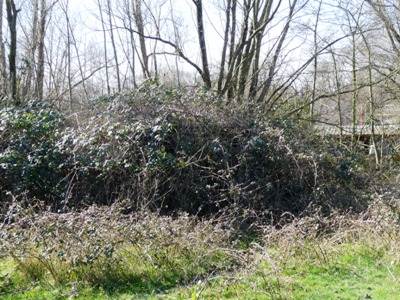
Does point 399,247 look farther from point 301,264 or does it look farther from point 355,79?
point 355,79

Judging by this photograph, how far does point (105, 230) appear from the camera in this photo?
6.93 metres

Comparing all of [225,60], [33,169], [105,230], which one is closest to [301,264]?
[105,230]

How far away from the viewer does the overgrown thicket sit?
10.1m

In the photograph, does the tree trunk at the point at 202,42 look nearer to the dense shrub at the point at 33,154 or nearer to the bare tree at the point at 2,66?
the dense shrub at the point at 33,154

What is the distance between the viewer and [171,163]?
1006 centimetres

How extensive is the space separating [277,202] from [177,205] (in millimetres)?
2150

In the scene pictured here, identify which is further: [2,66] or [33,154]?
[2,66]

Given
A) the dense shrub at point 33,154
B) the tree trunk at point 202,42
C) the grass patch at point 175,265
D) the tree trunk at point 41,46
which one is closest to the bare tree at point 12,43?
the dense shrub at point 33,154

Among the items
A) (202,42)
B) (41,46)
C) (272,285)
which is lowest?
(272,285)

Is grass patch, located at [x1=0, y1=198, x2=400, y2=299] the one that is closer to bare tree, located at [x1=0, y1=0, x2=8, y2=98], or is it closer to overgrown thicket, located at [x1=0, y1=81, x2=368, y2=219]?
overgrown thicket, located at [x1=0, y1=81, x2=368, y2=219]

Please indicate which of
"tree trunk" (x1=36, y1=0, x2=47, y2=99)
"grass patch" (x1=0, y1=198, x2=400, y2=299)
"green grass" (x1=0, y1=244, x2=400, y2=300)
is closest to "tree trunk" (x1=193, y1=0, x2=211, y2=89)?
"tree trunk" (x1=36, y1=0, x2=47, y2=99)

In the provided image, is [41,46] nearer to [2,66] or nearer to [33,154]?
[2,66]

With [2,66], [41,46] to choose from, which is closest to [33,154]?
[2,66]

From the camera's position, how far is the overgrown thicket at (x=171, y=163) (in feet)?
33.3
